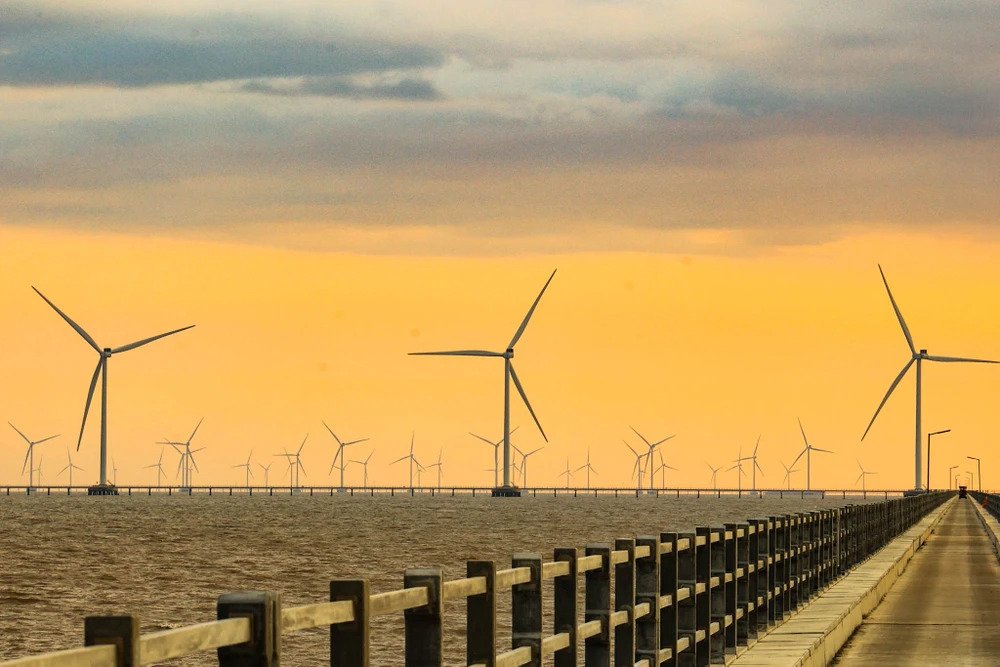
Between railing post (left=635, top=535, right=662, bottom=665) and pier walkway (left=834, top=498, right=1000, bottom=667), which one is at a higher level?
railing post (left=635, top=535, right=662, bottom=665)

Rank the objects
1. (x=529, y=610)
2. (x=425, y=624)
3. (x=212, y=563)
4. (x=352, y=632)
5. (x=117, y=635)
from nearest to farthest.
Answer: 1. (x=117, y=635)
2. (x=352, y=632)
3. (x=425, y=624)
4. (x=529, y=610)
5. (x=212, y=563)

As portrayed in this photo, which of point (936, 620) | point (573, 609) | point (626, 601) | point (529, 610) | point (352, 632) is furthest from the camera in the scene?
point (936, 620)

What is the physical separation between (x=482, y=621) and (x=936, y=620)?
17.3 meters

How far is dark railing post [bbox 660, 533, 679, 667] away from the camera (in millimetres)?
15633

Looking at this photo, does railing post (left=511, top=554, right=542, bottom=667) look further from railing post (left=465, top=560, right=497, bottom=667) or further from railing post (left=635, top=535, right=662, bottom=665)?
railing post (left=635, top=535, right=662, bottom=665)

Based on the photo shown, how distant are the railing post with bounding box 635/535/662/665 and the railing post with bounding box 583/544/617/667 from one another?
1389 millimetres

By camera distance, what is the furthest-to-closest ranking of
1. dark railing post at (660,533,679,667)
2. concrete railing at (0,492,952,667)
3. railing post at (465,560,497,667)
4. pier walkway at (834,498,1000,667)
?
pier walkway at (834,498,1000,667)
dark railing post at (660,533,679,667)
railing post at (465,560,497,667)
concrete railing at (0,492,952,667)

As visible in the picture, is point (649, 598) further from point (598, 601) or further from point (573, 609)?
point (573, 609)

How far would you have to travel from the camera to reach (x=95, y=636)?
5.76 meters

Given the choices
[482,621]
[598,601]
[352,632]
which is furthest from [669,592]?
[352,632]

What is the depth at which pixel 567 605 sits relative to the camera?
481 inches

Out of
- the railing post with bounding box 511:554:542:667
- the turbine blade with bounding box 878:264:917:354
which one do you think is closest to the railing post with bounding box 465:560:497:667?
the railing post with bounding box 511:554:542:667

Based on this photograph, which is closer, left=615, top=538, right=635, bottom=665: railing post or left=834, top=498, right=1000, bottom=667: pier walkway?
left=615, top=538, right=635, bottom=665: railing post

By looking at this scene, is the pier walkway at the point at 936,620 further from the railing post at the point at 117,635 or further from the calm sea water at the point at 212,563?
the railing post at the point at 117,635
